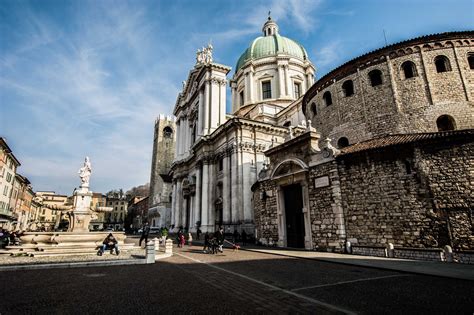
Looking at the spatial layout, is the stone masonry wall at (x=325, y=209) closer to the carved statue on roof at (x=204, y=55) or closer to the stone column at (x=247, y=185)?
the stone column at (x=247, y=185)

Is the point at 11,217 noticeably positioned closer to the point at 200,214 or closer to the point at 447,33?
the point at 200,214

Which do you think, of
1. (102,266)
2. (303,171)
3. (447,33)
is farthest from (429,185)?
(102,266)

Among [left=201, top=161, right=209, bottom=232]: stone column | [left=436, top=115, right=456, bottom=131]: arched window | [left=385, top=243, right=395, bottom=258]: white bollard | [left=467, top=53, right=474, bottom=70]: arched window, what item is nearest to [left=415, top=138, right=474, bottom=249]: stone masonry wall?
[left=385, top=243, right=395, bottom=258]: white bollard

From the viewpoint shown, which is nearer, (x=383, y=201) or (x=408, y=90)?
(x=383, y=201)

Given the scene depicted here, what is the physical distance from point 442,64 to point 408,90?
3.01m

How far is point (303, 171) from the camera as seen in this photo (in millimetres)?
16188

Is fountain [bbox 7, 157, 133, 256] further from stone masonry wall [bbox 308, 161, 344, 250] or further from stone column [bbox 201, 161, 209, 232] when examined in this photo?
stone column [bbox 201, 161, 209, 232]

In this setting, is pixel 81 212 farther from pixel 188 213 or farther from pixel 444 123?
pixel 444 123

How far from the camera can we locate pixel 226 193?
2733 centimetres

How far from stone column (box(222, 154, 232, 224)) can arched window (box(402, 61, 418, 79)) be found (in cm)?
1720

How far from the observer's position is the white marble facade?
26.9 meters

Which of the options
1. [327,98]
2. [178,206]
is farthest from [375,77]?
[178,206]

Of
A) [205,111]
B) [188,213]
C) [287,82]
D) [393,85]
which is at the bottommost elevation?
[188,213]

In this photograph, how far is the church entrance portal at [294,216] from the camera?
1672 centimetres
